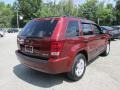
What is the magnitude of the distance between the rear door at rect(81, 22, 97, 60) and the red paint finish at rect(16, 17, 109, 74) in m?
0.21

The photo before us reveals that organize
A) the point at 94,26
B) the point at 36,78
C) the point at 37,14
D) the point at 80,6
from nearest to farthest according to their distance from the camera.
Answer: the point at 36,78, the point at 94,26, the point at 80,6, the point at 37,14

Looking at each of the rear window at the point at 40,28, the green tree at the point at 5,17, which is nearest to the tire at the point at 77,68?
the rear window at the point at 40,28

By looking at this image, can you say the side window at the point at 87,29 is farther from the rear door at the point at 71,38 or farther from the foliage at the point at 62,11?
the foliage at the point at 62,11

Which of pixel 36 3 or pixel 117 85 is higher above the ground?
pixel 36 3

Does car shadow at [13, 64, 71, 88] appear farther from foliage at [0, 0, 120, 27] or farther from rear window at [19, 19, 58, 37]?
foliage at [0, 0, 120, 27]

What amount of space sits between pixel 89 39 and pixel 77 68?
1.21m

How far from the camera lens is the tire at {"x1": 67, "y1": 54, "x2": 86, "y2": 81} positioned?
5742 mm

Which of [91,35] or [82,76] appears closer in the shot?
[82,76]

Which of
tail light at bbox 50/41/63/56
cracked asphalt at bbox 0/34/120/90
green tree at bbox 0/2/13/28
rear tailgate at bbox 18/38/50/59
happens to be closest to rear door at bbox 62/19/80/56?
tail light at bbox 50/41/63/56

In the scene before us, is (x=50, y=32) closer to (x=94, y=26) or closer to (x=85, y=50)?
(x=85, y=50)

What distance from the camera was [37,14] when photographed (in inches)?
2749

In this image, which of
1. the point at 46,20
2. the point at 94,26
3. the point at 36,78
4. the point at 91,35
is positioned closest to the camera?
the point at 46,20

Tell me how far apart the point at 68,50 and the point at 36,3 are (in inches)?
2672

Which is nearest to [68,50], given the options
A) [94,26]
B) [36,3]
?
[94,26]
